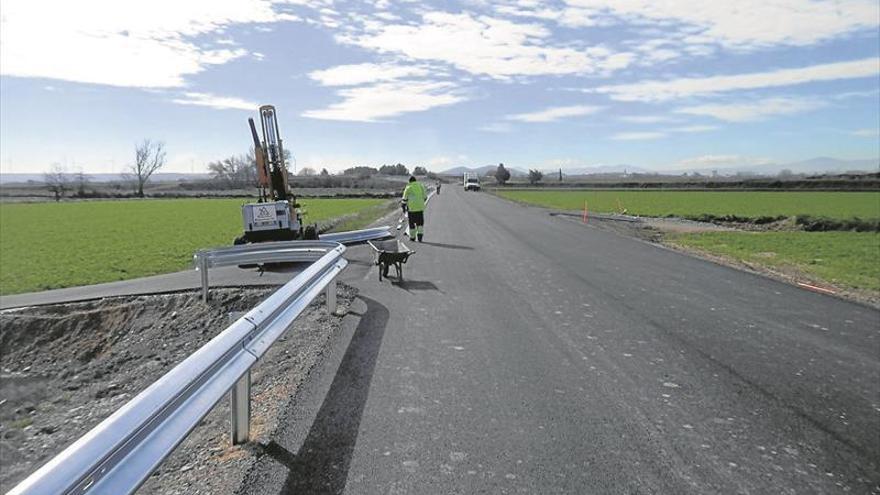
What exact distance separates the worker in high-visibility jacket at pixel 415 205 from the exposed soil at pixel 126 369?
23.8 ft

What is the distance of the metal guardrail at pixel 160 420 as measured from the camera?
2197 millimetres

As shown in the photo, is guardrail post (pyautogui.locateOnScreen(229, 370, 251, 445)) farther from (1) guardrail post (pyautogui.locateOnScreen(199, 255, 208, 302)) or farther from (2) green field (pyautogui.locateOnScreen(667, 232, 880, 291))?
(2) green field (pyautogui.locateOnScreen(667, 232, 880, 291))

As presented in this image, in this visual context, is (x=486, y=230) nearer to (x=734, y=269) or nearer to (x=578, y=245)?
(x=578, y=245)

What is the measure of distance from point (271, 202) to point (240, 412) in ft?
37.7

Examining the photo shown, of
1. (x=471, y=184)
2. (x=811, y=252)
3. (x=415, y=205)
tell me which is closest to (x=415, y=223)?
(x=415, y=205)

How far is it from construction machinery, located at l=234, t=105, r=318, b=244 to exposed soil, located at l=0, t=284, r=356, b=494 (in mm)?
4429

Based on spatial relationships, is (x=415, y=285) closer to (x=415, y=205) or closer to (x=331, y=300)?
(x=331, y=300)

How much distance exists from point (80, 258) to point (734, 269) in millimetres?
17697

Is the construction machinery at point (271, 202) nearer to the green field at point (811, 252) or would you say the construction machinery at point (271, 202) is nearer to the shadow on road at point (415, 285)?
the shadow on road at point (415, 285)

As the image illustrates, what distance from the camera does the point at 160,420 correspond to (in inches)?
115

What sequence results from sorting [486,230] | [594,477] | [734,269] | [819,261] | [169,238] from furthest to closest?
[169,238] < [486,230] < [819,261] < [734,269] < [594,477]

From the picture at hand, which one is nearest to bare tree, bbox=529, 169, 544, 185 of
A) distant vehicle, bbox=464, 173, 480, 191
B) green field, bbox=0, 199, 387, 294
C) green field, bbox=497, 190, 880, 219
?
distant vehicle, bbox=464, 173, 480, 191

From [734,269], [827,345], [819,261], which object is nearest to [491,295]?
[827,345]

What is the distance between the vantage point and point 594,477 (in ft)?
11.9
